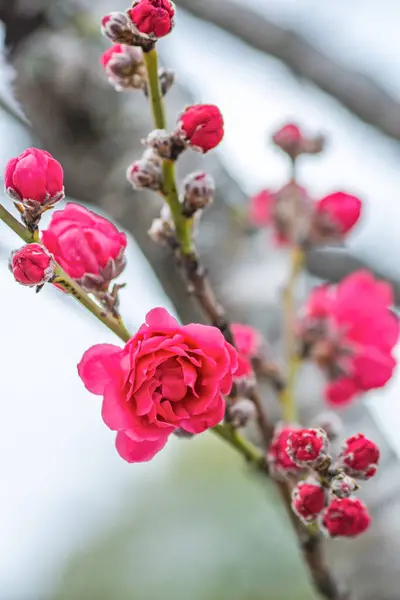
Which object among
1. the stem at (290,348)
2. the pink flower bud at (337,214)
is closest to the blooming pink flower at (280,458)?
the stem at (290,348)

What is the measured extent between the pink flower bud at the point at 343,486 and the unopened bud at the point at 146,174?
29 cm

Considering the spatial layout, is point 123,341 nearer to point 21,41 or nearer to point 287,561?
point 21,41

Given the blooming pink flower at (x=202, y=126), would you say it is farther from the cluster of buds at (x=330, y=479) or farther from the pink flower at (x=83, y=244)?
the cluster of buds at (x=330, y=479)

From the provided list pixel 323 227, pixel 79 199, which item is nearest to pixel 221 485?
pixel 79 199

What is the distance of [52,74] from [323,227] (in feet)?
2.02

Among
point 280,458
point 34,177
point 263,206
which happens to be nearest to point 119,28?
point 34,177

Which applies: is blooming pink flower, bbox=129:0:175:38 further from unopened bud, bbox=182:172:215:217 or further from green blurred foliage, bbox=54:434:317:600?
green blurred foliage, bbox=54:434:317:600

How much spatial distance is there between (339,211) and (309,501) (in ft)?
1.56

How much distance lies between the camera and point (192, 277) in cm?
67

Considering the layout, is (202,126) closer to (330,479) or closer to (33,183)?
(33,183)

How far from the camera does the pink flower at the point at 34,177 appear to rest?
22.8 inches

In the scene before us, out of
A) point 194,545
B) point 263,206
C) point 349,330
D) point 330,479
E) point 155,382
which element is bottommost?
point 194,545

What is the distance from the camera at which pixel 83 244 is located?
632mm

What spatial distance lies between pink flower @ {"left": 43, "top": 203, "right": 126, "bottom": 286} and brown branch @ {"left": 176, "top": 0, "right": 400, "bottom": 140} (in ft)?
2.78
